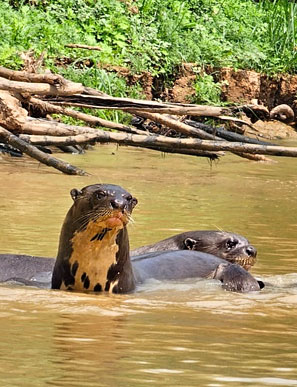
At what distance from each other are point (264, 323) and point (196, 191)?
5993mm

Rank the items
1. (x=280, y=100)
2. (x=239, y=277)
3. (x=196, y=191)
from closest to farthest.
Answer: (x=239, y=277) < (x=196, y=191) < (x=280, y=100)

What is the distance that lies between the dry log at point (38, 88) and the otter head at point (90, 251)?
1.89 meters

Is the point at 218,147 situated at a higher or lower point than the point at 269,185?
higher

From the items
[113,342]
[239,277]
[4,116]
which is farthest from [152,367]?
[4,116]

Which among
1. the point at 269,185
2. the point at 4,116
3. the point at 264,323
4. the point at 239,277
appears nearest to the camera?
the point at 264,323

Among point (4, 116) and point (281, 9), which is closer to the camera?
point (4, 116)

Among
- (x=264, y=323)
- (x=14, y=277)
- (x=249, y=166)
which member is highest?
(x=264, y=323)

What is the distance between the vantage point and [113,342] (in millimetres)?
4531

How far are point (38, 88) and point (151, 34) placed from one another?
962cm

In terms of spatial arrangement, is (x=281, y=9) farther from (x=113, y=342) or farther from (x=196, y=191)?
(x=113, y=342)

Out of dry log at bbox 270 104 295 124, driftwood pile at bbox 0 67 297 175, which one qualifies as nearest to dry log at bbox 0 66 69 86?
driftwood pile at bbox 0 67 297 175

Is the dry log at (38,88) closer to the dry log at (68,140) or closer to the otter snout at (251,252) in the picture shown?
the dry log at (68,140)

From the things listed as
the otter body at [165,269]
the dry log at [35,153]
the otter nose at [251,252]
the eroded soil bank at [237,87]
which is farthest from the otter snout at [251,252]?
the eroded soil bank at [237,87]

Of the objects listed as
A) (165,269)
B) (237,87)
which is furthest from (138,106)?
(237,87)
